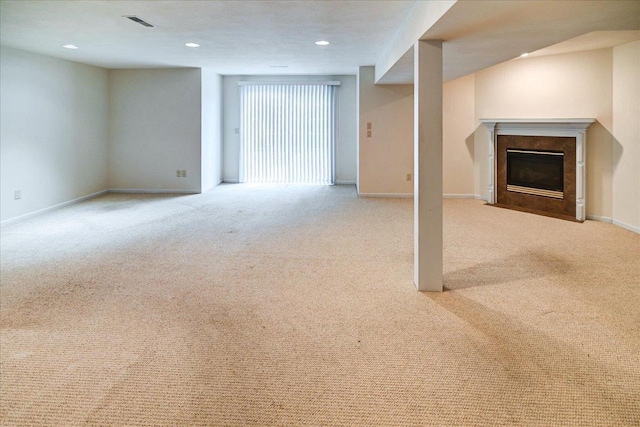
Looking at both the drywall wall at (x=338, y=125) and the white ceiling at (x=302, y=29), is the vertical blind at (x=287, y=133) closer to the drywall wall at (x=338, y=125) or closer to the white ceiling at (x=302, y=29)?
the drywall wall at (x=338, y=125)

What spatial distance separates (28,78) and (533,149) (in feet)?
23.9

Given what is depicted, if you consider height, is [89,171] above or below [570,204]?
above

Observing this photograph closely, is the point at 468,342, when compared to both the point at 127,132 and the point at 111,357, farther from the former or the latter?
the point at 127,132

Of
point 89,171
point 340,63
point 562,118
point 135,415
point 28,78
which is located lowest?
point 135,415

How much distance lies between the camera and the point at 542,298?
3318mm

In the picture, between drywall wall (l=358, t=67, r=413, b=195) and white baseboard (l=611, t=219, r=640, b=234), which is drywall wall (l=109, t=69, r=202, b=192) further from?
white baseboard (l=611, t=219, r=640, b=234)

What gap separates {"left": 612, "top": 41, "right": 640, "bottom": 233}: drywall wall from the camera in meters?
5.50

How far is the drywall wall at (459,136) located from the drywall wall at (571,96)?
0.46 metres

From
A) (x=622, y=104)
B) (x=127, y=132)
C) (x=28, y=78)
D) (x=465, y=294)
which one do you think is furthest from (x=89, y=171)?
(x=622, y=104)

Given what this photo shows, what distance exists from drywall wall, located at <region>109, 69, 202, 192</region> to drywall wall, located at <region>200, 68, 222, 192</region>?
0.17 m

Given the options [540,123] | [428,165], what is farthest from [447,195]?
[428,165]

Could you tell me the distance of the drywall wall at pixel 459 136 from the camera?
26.1ft

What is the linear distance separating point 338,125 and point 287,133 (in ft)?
3.53

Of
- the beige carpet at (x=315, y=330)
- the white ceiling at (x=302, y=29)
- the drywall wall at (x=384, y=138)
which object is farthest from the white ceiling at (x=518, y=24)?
the drywall wall at (x=384, y=138)
